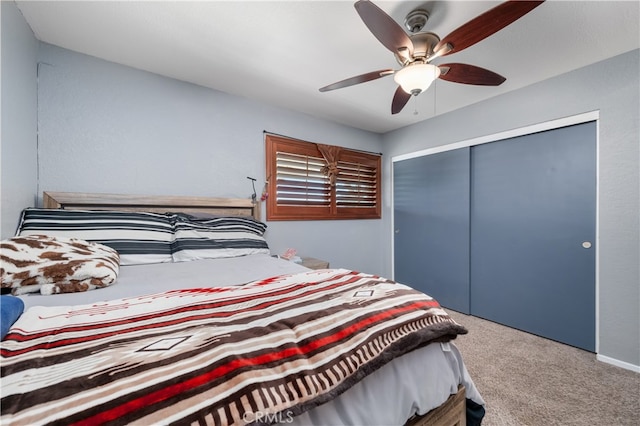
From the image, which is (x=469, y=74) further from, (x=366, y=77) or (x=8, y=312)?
(x=8, y=312)

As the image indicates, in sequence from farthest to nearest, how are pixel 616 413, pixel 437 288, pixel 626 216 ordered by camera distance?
pixel 437 288, pixel 626 216, pixel 616 413

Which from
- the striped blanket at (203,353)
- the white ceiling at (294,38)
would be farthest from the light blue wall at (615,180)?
the striped blanket at (203,353)

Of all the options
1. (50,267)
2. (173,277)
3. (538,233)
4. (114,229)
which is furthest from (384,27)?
(538,233)

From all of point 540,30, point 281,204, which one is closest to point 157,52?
point 281,204

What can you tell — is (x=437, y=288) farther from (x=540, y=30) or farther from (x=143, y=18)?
(x=143, y=18)

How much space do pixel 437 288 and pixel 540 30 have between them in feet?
8.60

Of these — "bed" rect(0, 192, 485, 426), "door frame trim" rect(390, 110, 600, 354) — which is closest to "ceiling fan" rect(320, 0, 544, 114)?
"door frame trim" rect(390, 110, 600, 354)

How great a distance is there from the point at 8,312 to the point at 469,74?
2.38 metres

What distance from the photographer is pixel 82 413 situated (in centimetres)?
42

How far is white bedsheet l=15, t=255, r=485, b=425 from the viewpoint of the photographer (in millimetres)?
698

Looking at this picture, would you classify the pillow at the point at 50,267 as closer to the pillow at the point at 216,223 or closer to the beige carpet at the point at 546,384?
the pillow at the point at 216,223

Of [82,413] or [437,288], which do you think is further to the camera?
[437,288]

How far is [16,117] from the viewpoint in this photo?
4.88 feet

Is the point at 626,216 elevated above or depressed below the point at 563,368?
above
